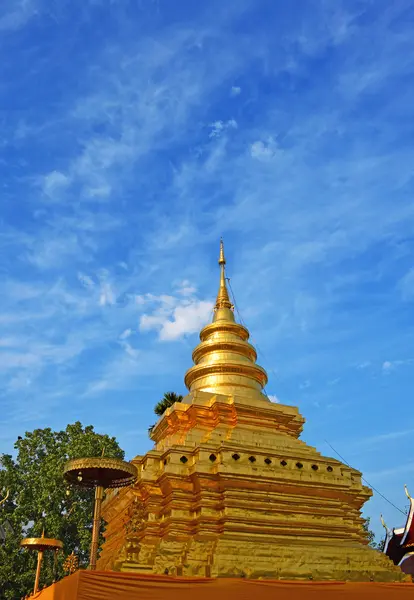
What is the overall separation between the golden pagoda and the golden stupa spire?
4.19ft

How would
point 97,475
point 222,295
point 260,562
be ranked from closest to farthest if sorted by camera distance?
point 97,475 → point 260,562 → point 222,295

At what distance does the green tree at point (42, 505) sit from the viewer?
24.8 m

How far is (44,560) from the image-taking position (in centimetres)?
2544

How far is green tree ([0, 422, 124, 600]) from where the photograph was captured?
24781mm

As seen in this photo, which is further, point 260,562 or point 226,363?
point 226,363

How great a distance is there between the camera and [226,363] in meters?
20.0

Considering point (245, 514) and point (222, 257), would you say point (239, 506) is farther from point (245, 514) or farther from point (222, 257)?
point (222, 257)

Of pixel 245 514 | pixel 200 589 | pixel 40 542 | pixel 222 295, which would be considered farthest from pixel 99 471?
pixel 222 295

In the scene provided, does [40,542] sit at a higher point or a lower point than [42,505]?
lower

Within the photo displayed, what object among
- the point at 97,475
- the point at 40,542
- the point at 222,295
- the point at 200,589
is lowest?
the point at 200,589

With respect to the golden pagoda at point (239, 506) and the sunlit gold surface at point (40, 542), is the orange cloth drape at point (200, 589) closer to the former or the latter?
the golden pagoda at point (239, 506)

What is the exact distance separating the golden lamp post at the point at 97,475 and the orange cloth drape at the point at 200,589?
1.40 meters

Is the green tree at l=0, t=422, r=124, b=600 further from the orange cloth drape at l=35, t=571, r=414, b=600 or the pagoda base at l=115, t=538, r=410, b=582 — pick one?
the orange cloth drape at l=35, t=571, r=414, b=600

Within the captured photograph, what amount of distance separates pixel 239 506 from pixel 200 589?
167 inches
